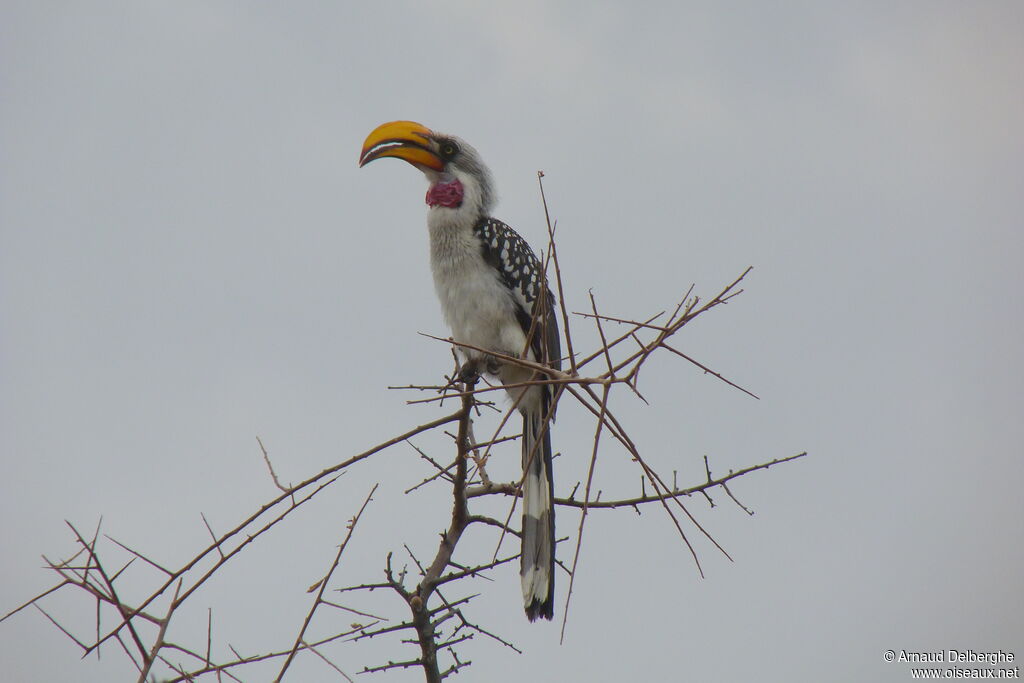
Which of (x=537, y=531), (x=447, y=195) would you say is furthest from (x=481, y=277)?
(x=537, y=531)

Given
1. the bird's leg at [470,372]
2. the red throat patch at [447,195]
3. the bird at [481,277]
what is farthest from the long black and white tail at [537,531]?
the red throat patch at [447,195]

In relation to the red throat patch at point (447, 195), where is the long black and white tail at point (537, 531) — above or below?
below

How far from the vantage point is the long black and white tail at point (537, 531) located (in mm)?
3402

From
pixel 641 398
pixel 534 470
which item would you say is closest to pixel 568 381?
pixel 641 398

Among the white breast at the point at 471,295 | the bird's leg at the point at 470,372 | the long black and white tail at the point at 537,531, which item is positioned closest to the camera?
the long black and white tail at the point at 537,531

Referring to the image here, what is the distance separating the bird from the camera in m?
3.79

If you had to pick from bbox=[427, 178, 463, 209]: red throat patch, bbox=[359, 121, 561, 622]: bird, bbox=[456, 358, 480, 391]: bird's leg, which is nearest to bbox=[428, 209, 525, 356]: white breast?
bbox=[359, 121, 561, 622]: bird

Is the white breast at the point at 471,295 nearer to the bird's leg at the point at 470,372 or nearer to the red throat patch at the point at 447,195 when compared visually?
the red throat patch at the point at 447,195

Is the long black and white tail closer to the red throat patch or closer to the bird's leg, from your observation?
the bird's leg

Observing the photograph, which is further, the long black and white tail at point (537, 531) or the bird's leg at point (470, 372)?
the bird's leg at point (470, 372)

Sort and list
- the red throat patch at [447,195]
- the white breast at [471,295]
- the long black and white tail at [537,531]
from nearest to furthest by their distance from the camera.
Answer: the long black and white tail at [537,531]
the white breast at [471,295]
the red throat patch at [447,195]

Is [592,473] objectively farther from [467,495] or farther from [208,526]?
[467,495]

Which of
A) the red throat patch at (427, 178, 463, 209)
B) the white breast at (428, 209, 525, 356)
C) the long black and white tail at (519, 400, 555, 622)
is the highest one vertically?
the red throat patch at (427, 178, 463, 209)

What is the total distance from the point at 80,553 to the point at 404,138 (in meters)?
2.71
